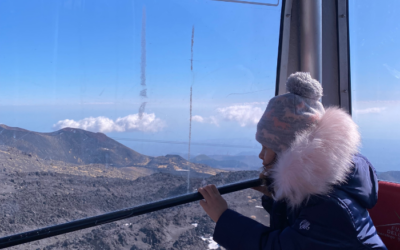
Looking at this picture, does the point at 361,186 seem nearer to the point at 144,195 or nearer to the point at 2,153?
the point at 144,195

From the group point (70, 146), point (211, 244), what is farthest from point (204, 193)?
point (70, 146)

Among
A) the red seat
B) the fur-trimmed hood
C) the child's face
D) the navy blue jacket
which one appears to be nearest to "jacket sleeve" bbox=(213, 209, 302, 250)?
the navy blue jacket

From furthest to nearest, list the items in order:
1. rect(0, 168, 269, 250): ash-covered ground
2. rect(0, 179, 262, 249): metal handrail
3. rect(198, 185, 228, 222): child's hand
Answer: rect(0, 168, 269, 250): ash-covered ground < rect(198, 185, 228, 222): child's hand < rect(0, 179, 262, 249): metal handrail

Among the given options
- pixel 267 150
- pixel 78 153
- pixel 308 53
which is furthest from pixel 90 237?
pixel 308 53

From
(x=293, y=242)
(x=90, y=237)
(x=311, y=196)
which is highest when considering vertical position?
(x=311, y=196)

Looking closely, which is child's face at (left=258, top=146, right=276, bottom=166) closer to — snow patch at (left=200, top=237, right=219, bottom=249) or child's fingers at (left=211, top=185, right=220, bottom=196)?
child's fingers at (left=211, top=185, right=220, bottom=196)

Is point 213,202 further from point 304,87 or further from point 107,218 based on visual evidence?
point 304,87

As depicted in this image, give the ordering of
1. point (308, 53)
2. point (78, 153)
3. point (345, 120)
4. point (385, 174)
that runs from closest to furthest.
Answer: point (345, 120) < point (78, 153) < point (385, 174) < point (308, 53)
